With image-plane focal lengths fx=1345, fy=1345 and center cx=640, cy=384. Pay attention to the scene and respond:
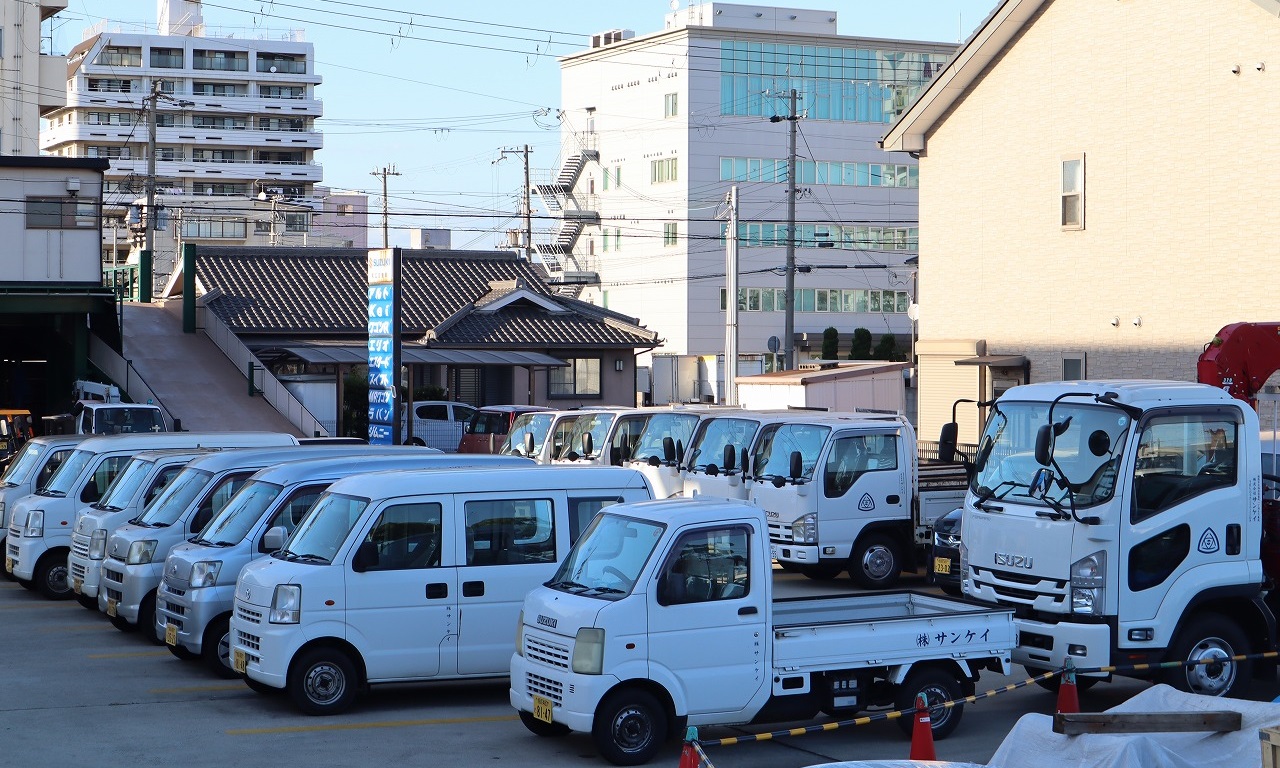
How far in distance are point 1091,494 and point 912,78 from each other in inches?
2819

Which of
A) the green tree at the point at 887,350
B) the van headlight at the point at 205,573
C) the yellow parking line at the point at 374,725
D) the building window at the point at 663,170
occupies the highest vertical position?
the building window at the point at 663,170

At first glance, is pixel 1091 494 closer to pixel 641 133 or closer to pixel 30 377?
pixel 30 377

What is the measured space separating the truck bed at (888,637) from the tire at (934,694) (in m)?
0.15

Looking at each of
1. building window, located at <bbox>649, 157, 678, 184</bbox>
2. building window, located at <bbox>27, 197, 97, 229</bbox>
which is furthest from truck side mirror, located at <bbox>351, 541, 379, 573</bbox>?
building window, located at <bbox>649, 157, 678, 184</bbox>

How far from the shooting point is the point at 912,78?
78625 millimetres

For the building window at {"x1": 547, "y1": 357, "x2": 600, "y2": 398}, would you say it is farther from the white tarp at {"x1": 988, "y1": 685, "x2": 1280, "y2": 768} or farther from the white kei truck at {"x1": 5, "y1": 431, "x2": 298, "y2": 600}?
the white tarp at {"x1": 988, "y1": 685, "x2": 1280, "y2": 768}

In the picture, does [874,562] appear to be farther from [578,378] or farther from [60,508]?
[578,378]

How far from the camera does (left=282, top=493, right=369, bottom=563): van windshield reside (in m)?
11.1

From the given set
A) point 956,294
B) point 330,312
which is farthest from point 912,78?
point 956,294

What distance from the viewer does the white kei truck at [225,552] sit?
1230 centimetres

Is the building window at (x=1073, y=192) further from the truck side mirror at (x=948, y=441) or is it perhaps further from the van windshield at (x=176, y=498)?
the van windshield at (x=176, y=498)

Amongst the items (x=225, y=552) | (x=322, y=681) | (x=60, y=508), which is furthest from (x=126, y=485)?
(x=322, y=681)

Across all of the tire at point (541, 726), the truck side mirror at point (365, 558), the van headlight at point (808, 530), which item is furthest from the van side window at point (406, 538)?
the van headlight at point (808, 530)

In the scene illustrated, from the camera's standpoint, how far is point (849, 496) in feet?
57.1
